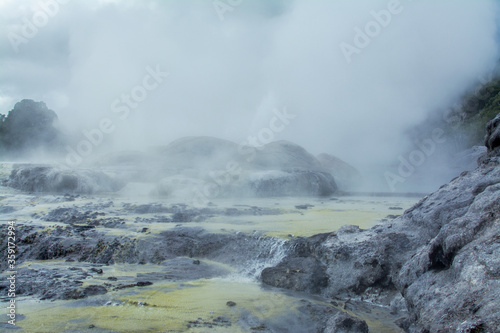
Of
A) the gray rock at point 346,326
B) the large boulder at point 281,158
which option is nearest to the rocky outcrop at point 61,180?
the large boulder at point 281,158

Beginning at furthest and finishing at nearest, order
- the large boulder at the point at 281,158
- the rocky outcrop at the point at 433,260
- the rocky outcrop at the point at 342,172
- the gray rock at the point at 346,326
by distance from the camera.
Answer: the rocky outcrop at the point at 342,172 < the large boulder at the point at 281,158 < the gray rock at the point at 346,326 < the rocky outcrop at the point at 433,260

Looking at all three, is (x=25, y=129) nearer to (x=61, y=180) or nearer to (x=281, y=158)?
(x=61, y=180)

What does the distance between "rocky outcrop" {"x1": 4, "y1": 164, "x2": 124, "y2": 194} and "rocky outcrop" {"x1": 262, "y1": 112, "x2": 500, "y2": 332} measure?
19.8 meters

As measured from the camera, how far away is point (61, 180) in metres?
24.7

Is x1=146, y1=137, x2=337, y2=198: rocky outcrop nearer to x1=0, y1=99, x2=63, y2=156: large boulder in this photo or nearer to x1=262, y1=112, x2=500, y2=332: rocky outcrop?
x1=262, y1=112, x2=500, y2=332: rocky outcrop

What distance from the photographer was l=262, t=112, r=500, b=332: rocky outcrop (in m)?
4.02

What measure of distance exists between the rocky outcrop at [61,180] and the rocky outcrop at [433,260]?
64.9 ft

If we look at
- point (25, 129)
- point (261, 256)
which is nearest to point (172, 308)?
point (261, 256)

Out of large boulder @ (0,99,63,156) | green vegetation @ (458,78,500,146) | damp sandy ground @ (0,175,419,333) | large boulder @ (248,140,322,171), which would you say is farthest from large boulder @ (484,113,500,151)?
large boulder @ (0,99,63,156)

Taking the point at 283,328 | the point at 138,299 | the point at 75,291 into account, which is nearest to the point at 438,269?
the point at 283,328

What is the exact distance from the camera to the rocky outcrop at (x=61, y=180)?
24656 millimetres

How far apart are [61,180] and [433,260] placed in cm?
2468

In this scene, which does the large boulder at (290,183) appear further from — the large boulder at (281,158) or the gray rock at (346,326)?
the gray rock at (346,326)

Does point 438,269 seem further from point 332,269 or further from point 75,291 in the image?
point 75,291
